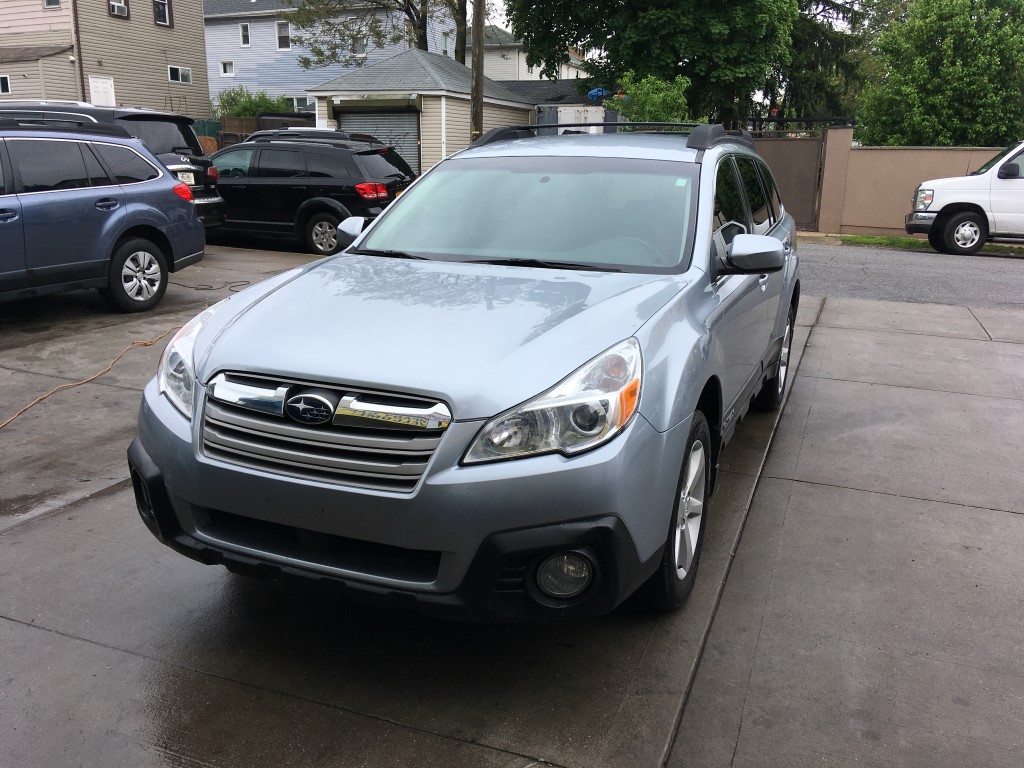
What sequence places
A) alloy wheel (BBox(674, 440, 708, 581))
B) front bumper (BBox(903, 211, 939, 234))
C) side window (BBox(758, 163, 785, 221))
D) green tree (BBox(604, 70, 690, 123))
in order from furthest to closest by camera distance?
green tree (BBox(604, 70, 690, 123)) → front bumper (BBox(903, 211, 939, 234)) → side window (BBox(758, 163, 785, 221)) → alloy wheel (BBox(674, 440, 708, 581))

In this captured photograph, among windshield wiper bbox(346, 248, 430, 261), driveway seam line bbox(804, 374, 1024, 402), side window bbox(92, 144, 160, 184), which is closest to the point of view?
windshield wiper bbox(346, 248, 430, 261)

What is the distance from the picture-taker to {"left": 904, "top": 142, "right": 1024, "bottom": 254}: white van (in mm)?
15250

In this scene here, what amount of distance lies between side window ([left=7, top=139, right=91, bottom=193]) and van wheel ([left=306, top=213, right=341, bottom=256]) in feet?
16.7

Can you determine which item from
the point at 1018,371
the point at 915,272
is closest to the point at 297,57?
the point at 915,272

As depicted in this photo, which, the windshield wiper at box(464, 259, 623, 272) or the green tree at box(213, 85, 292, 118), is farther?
the green tree at box(213, 85, 292, 118)

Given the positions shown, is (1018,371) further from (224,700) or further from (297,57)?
(297,57)

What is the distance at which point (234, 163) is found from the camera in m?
13.6

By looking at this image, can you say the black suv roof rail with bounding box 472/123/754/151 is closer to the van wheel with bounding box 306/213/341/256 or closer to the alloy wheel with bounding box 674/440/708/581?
the alloy wheel with bounding box 674/440/708/581

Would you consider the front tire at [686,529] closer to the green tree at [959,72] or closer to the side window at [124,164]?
the side window at [124,164]

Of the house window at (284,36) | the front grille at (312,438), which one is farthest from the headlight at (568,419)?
the house window at (284,36)

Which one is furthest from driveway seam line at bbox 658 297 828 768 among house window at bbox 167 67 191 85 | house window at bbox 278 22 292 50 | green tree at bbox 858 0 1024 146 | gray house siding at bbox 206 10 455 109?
house window at bbox 278 22 292 50

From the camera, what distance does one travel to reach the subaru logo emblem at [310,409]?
2627mm

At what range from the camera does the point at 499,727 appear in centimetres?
271

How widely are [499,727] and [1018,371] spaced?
6012 mm
